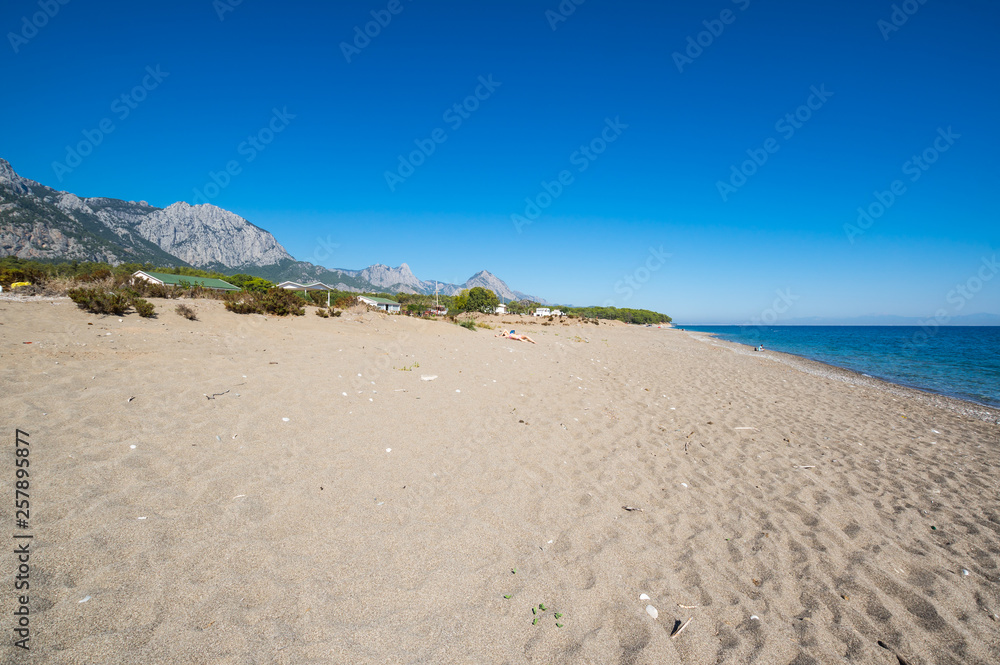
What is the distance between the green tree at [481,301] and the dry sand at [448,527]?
192 ft

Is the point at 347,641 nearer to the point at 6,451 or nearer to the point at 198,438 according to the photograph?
the point at 198,438

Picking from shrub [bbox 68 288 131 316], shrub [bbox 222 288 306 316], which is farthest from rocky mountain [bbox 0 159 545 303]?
shrub [bbox 68 288 131 316]

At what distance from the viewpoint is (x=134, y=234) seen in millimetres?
128125

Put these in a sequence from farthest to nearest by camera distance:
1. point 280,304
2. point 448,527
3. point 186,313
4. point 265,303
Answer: point 280,304, point 265,303, point 186,313, point 448,527

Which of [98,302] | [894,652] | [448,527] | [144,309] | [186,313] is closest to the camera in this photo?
[894,652]

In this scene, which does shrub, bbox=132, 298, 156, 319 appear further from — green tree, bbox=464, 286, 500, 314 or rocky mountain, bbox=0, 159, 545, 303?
rocky mountain, bbox=0, 159, 545, 303

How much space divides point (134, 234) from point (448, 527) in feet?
595

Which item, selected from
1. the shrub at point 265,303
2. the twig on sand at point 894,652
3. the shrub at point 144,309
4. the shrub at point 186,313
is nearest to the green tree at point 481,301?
the shrub at point 265,303

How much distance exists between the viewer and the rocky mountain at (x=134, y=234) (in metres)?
83.1

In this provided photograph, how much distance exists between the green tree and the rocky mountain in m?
72.4

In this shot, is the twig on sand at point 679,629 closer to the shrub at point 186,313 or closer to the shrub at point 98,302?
the shrub at point 186,313

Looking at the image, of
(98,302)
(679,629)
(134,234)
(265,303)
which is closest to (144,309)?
(98,302)

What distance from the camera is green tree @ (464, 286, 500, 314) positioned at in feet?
223

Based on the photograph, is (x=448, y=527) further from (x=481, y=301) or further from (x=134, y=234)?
(x=134, y=234)
